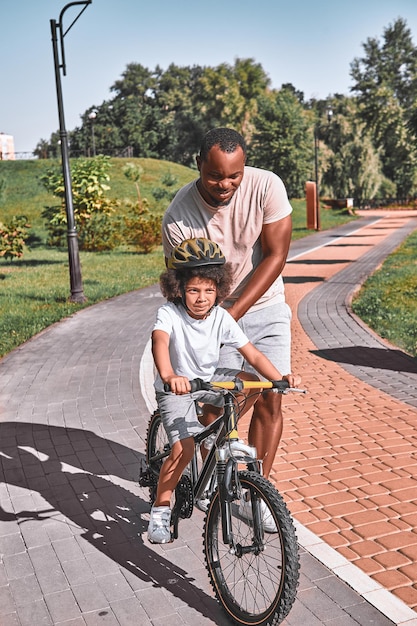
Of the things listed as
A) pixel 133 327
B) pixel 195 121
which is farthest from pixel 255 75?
pixel 133 327

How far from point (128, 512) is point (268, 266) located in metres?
1.89

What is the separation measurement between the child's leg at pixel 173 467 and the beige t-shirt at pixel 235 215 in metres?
1.06

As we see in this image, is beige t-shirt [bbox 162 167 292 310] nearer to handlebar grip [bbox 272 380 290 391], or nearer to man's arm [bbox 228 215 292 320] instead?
man's arm [bbox 228 215 292 320]

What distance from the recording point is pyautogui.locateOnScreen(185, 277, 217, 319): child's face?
10.7ft

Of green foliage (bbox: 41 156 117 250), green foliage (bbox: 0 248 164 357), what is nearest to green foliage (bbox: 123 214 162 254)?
green foliage (bbox: 0 248 164 357)

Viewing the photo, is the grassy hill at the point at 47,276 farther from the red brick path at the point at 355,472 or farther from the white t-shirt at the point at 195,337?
the white t-shirt at the point at 195,337

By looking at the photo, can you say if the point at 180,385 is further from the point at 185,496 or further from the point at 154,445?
the point at 154,445

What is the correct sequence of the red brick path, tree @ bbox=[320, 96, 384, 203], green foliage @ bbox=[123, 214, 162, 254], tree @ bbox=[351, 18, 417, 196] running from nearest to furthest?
the red brick path < green foliage @ bbox=[123, 214, 162, 254] < tree @ bbox=[320, 96, 384, 203] < tree @ bbox=[351, 18, 417, 196]

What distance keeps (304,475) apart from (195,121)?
75984 millimetres

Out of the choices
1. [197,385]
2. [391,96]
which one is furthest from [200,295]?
[391,96]

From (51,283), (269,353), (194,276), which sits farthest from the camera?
(51,283)

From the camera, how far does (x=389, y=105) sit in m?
72.2

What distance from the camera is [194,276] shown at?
3244 mm

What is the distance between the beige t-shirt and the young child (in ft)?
1.31
